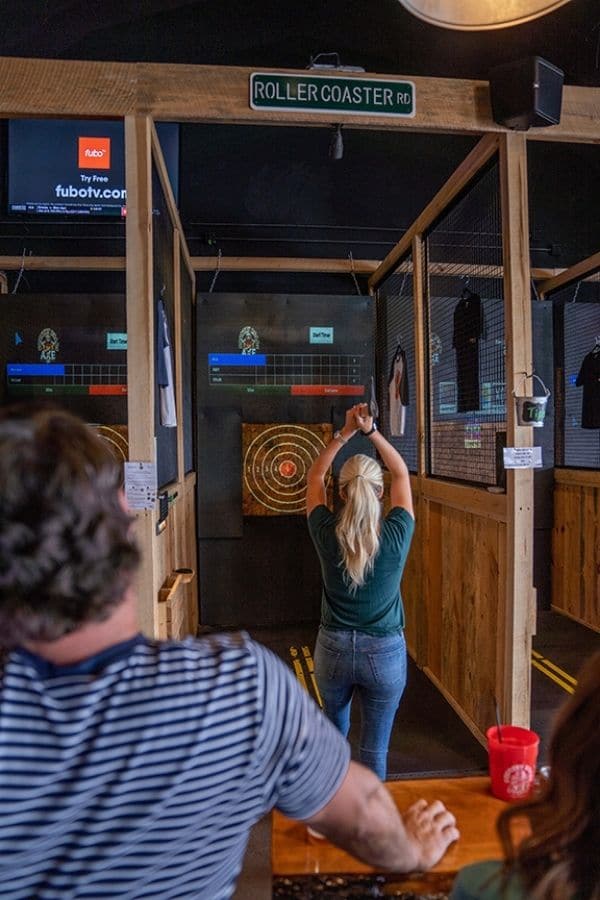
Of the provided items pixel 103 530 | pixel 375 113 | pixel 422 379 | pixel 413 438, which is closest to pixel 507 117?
pixel 375 113

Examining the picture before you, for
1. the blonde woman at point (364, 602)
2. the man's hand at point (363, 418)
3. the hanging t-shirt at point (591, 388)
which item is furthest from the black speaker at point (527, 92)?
the hanging t-shirt at point (591, 388)

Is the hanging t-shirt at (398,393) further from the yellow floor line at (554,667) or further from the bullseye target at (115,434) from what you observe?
the bullseye target at (115,434)

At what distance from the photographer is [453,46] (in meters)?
5.44

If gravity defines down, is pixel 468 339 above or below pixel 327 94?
below

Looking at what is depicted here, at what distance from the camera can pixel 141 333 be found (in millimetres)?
2459

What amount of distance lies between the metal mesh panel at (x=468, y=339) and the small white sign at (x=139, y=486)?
1.55 metres

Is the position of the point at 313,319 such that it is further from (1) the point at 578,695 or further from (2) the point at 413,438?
(1) the point at 578,695

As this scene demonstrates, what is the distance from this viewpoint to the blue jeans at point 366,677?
2262 millimetres

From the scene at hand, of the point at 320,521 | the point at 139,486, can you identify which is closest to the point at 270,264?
the point at 139,486

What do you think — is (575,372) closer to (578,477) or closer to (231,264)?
(578,477)

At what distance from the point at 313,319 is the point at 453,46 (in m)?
2.66

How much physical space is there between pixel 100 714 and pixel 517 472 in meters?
2.32

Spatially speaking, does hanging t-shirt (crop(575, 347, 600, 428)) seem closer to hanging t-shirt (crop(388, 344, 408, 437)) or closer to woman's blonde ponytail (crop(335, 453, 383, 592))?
hanging t-shirt (crop(388, 344, 408, 437))

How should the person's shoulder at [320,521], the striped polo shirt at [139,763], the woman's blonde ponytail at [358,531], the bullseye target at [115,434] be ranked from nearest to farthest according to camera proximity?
the striped polo shirt at [139,763], the woman's blonde ponytail at [358,531], the person's shoulder at [320,521], the bullseye target at [115,434]
